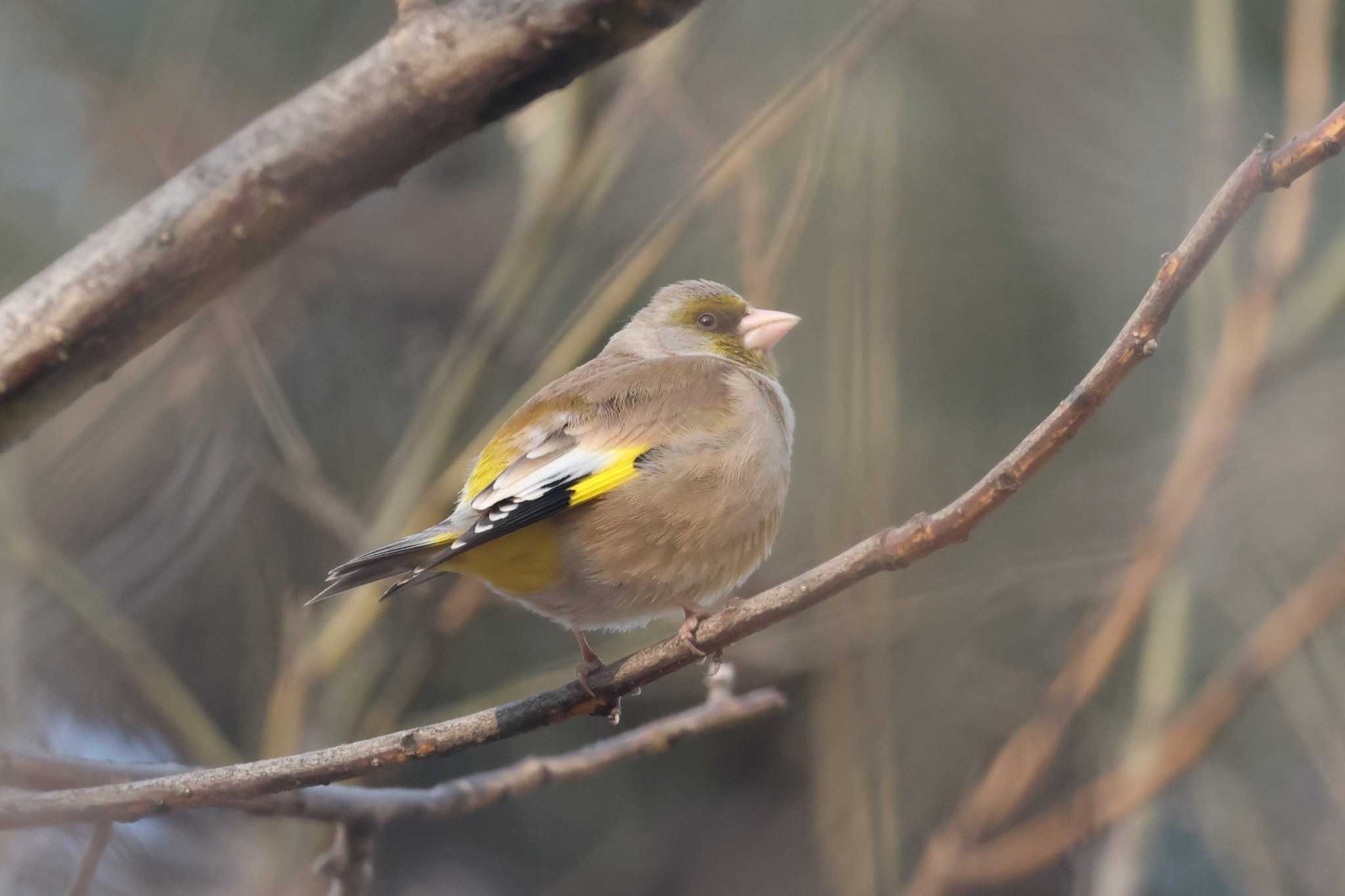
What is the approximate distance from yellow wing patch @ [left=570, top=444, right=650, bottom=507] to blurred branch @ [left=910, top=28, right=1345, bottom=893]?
41.6 inches

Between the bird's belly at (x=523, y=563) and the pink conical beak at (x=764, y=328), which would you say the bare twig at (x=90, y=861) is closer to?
the bird's belly at (x=523, y=563)

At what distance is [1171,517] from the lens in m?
2.18

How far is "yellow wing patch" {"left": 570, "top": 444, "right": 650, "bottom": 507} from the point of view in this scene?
4.99 feet

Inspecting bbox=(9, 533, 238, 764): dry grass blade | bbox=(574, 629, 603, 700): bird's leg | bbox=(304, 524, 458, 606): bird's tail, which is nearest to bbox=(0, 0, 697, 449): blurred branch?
bbox=(304, 524, 458, 606): bird's tail

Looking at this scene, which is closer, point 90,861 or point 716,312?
point 90,861

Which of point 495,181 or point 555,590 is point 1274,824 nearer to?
point 555,590

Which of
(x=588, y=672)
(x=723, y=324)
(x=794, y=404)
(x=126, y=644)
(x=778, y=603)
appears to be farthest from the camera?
(x=794, y=404)

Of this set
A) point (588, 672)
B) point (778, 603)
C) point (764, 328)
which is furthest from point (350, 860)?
point (764, 328)

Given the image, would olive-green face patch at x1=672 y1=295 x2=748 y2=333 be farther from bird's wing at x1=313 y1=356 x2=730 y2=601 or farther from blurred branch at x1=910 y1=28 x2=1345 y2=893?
blurred branch at x1=910 y1=28 x2=1345 y2=893

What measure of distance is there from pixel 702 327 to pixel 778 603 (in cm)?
104

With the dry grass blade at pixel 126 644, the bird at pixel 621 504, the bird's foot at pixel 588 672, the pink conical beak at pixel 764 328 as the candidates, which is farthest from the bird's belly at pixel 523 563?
the dry grass blade at pixel 126 644

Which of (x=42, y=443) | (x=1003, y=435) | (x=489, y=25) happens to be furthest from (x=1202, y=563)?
(x=42, y=443)

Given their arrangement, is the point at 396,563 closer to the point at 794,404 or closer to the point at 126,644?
the point at 126,644

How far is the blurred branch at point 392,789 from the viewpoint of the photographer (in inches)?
46.4
